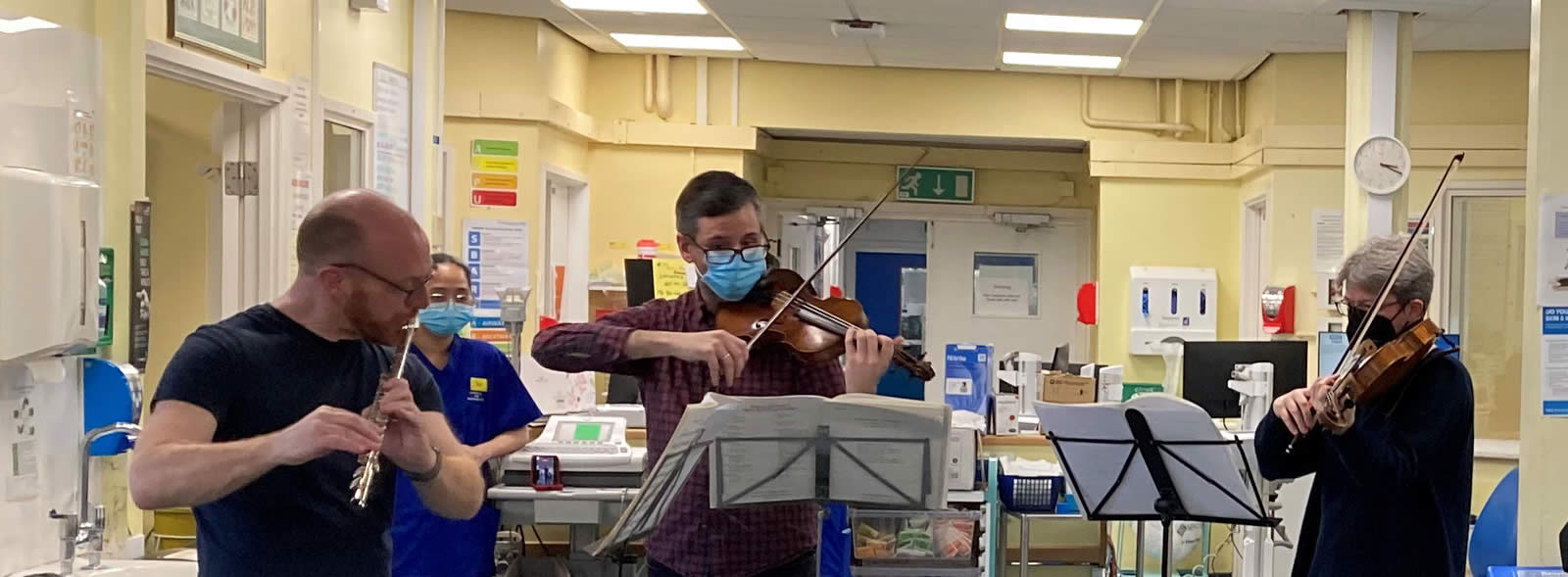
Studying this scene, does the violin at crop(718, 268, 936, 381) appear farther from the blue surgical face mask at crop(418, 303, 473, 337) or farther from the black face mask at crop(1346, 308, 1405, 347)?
the blue surgical face mask at crop(418, 303, 473, 337)

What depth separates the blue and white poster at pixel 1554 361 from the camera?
11.3 ft

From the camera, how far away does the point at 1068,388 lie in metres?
5.44

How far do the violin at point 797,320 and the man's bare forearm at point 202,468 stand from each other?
1.03m

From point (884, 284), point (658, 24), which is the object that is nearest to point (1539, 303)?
point (658, 24)

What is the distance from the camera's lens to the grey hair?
8.61 ft

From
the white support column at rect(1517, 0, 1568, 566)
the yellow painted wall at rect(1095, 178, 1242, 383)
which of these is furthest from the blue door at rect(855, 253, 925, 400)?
the white support column at rect(1517, 0, 1568, 566)

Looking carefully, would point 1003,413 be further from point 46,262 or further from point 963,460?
point 46,262

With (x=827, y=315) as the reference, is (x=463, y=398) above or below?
below

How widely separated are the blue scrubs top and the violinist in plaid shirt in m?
0.80

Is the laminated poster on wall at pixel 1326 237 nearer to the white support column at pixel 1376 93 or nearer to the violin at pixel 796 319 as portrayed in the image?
the white support column at pixel 1376 93

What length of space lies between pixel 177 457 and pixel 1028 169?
311 inches

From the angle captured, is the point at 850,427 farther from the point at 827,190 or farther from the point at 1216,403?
the point at 827,190

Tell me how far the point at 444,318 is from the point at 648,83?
4.65 meters

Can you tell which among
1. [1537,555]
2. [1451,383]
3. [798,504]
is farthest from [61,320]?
[1537,555]
